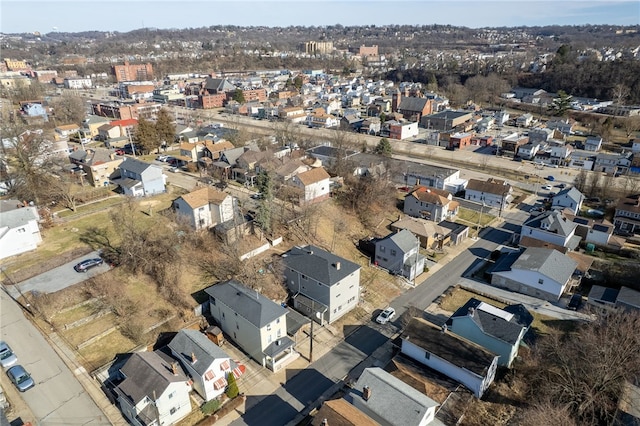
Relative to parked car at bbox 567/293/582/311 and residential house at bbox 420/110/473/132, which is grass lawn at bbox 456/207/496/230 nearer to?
parked car at bbox 567/293/582/311

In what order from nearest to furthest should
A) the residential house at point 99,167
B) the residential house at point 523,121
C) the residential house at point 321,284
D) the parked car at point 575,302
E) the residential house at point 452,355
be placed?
the residential house at point 452,355 → the residential house at point 321,284 → the parked car at point 575,302 → the residential house at point 99,167 → the residential house at point 523,121

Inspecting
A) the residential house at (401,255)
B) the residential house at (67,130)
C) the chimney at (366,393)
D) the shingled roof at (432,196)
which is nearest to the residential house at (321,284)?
the residential house at (401,255)

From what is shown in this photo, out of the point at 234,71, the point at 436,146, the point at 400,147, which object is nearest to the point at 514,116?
the point at 436,146

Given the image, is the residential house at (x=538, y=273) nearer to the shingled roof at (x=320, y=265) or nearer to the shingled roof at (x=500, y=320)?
the shingled roof at (x=500, y=320)

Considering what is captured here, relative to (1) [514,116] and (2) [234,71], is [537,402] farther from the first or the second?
(2) [234,71]

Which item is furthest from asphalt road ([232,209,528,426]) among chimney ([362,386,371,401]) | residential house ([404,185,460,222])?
residential house ([404,185,460,222])

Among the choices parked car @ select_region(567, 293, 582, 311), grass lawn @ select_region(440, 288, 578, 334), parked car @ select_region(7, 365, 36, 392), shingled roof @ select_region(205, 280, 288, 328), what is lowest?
grass lawn @ select_region(440, 288, 578, 334)
